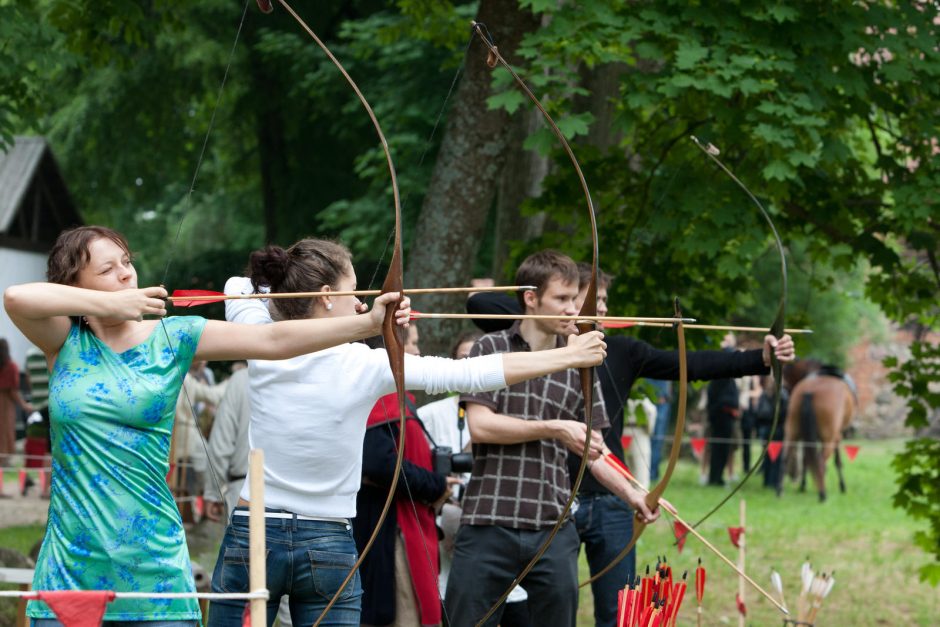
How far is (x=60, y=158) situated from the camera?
1605 centimetres

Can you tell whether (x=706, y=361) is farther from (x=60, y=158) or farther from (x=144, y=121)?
(x=60, y=158)

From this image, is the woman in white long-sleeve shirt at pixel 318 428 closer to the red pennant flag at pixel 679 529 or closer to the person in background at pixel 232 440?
the red pennant flag at pixel 679 529

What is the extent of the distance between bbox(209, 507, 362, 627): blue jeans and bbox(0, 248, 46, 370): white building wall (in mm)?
18655

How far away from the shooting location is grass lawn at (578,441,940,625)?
6.95m

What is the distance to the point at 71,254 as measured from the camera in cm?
232

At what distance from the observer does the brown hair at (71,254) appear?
2.32 m

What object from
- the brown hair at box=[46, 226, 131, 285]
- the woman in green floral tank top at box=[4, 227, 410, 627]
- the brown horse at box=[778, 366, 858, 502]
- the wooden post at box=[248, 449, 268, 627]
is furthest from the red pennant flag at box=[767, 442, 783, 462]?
the wooden post at box=[248, 449, 268, 627]

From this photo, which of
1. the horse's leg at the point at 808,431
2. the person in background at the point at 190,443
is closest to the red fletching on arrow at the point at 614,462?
the person in background at the point at 190,443

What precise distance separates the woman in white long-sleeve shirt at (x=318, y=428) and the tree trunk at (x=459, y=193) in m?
3.41

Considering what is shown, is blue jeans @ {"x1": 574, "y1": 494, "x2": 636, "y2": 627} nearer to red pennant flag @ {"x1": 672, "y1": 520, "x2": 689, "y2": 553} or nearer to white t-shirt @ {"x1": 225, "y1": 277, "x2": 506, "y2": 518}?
red pennant flag @ {"x1": 672, "y1": 520, "x2": 689, "y2": 553}

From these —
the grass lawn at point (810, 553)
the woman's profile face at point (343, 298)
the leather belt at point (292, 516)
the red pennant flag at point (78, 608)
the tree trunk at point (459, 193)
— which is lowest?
the grass lawn at point (810, 553)

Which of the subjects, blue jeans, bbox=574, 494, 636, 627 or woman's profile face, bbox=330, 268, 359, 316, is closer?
woman's profile face, bbox=330, 268, 359, 316

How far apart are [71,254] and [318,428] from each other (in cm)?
64

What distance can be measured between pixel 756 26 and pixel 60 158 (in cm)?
1289
